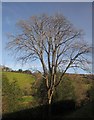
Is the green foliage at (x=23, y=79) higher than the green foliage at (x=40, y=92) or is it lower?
higher

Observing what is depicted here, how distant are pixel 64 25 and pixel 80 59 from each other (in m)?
1.49

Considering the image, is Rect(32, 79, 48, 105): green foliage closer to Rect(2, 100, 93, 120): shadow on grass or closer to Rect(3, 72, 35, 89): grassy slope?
Rect(3, 72, 35, 89): grassy slope

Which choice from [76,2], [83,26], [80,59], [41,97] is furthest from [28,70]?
[76,2]

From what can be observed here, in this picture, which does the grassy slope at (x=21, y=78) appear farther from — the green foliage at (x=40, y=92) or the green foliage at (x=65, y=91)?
the green foliage at (x=65, y=91)

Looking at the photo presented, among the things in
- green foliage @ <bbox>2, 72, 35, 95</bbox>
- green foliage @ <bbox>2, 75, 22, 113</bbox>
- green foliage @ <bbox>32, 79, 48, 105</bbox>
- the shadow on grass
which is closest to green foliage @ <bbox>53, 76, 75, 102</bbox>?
the shadow on grass

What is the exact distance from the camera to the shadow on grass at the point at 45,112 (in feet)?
24.8

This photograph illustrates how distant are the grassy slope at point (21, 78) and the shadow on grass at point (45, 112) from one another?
1036mm

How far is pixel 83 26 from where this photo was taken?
7.84 m

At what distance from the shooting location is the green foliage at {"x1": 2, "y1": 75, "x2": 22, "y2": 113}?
7512mm

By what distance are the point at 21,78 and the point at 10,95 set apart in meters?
1.28

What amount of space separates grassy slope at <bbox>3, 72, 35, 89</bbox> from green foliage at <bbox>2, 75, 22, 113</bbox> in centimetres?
29

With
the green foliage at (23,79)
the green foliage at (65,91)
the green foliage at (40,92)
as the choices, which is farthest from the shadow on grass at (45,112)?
the green foliage at (23,79)

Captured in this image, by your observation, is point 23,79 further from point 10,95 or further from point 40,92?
point 10,95

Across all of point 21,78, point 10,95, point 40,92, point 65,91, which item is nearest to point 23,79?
point 21,78
